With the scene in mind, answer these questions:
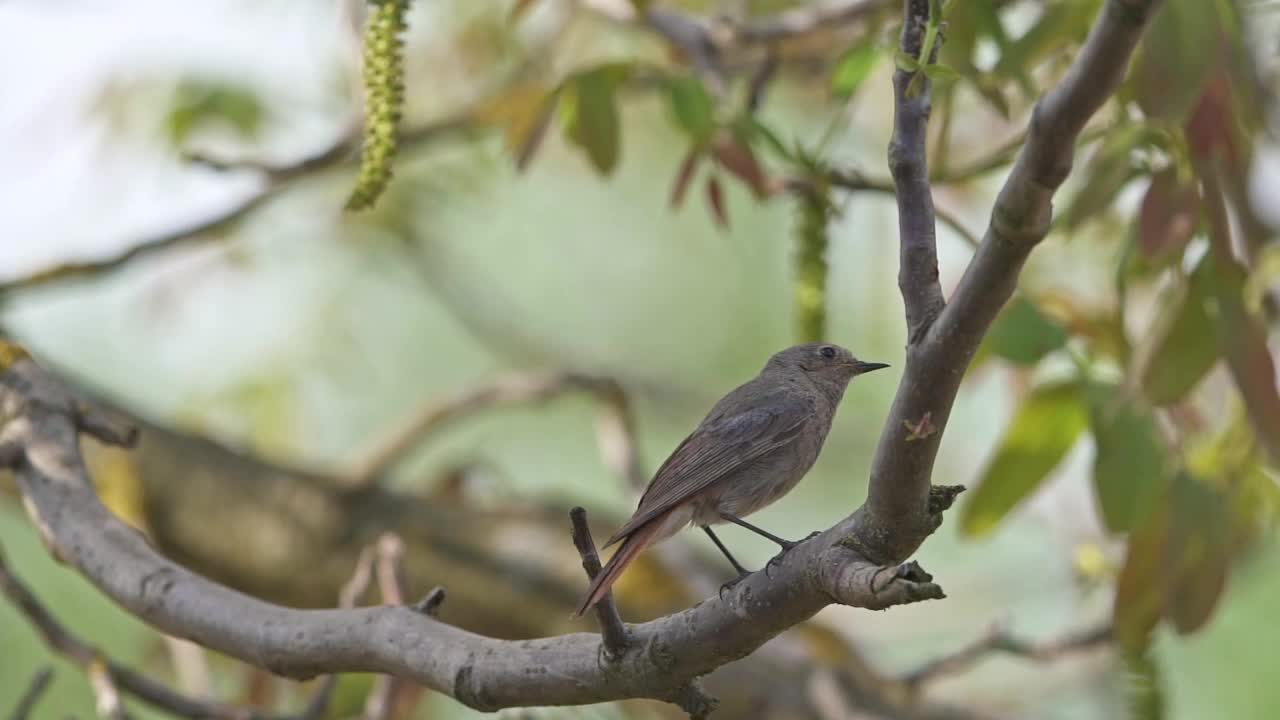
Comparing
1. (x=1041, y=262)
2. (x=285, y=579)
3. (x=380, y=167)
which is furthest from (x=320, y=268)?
(x=380, y=167)

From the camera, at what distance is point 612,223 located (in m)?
11.6

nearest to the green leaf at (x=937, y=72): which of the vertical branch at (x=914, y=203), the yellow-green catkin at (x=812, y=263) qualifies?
the vertical branch at (x=914, y=203)

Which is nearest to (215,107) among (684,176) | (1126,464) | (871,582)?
(684,176)

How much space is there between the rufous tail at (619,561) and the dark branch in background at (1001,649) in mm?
1250

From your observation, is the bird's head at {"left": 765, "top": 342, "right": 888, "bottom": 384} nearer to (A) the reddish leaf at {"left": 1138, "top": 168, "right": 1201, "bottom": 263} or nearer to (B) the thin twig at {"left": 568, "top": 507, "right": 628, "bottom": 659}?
(A) the reddish leaf at {"left": 1138, "top": 168, "right": 1201, "bottom": 263}

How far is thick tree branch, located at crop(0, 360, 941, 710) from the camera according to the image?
1.99m

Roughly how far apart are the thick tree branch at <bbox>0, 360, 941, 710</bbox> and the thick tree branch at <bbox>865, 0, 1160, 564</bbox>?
0.11m

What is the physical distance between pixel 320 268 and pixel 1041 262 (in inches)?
164

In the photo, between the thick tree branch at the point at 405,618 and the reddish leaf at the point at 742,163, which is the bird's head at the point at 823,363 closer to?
the reddish leaf at the point at 742,163

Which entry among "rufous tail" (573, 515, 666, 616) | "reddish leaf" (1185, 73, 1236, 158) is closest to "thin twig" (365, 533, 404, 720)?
"rufous tail" (573, 515, 666, 616)

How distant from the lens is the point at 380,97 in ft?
8.92

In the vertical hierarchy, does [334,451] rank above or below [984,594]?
above

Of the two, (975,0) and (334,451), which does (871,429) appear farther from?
(975,0)

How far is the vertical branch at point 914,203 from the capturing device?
183 centimetres
